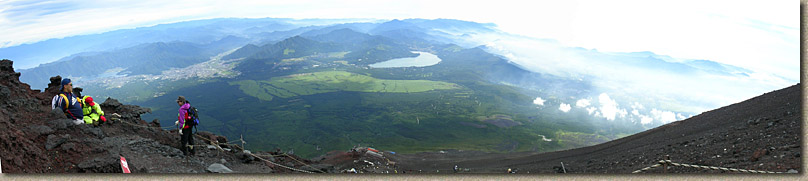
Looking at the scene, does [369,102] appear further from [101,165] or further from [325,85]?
[101,165]

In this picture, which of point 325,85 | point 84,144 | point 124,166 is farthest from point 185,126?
point 325,85

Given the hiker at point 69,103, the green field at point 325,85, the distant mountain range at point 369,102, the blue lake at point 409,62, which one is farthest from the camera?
the blue lake at point 409,62

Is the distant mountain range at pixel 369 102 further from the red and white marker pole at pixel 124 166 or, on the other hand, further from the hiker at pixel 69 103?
the red and white marker pole at pixel 124 166


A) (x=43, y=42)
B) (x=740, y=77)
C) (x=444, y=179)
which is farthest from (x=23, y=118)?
(x=740, y=77)

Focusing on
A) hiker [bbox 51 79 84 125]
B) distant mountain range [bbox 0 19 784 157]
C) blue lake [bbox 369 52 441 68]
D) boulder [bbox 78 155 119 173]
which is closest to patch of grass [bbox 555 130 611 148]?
distant mountain range [bbox 0 19 784 157]

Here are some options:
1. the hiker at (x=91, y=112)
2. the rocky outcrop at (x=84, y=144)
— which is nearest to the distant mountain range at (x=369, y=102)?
the rocky outcrop at (x=84, y=144)

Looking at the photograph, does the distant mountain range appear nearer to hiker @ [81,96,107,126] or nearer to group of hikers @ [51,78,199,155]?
hiker @ [81,96,107,126]
